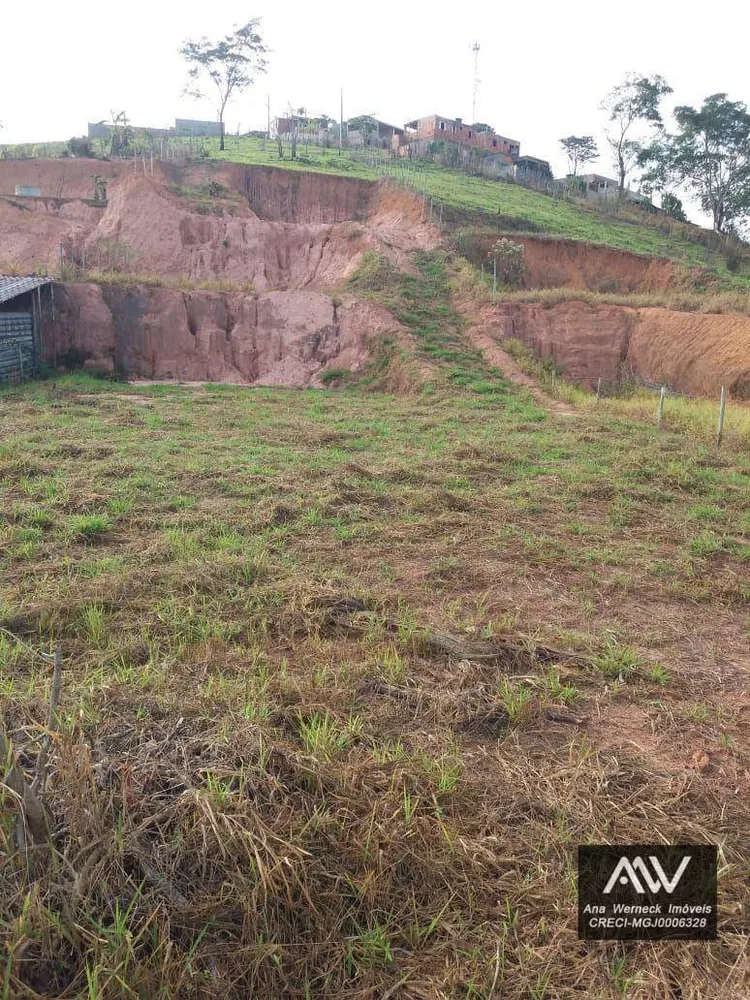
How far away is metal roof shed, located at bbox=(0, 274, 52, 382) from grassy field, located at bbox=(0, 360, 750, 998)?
36.0 feet

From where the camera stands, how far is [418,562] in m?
6.00

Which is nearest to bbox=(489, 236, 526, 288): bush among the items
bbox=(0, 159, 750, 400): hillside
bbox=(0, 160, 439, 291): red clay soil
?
bbox=(0, 159, 750, 400): hillside

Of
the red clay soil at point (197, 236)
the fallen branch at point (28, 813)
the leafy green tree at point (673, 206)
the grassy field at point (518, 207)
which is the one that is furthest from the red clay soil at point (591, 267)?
the fallen branch at point (28, 813)

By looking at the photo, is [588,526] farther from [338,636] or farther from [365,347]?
[365,347]

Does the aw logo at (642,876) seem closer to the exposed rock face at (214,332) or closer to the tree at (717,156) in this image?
the exposed rock face at (214,332)

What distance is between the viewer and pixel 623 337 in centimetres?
2180

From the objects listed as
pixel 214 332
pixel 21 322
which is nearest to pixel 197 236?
pixel 214 332

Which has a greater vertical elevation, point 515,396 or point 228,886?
point 515,396

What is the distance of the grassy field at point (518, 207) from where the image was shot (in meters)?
31.9

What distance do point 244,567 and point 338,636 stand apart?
125 centimetres

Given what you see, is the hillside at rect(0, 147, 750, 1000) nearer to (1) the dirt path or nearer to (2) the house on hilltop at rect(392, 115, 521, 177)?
(1) the dirt path

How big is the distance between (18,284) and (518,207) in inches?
1052

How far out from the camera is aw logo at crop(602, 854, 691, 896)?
259 cm

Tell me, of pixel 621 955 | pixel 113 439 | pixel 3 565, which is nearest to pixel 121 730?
pixel 621 955
